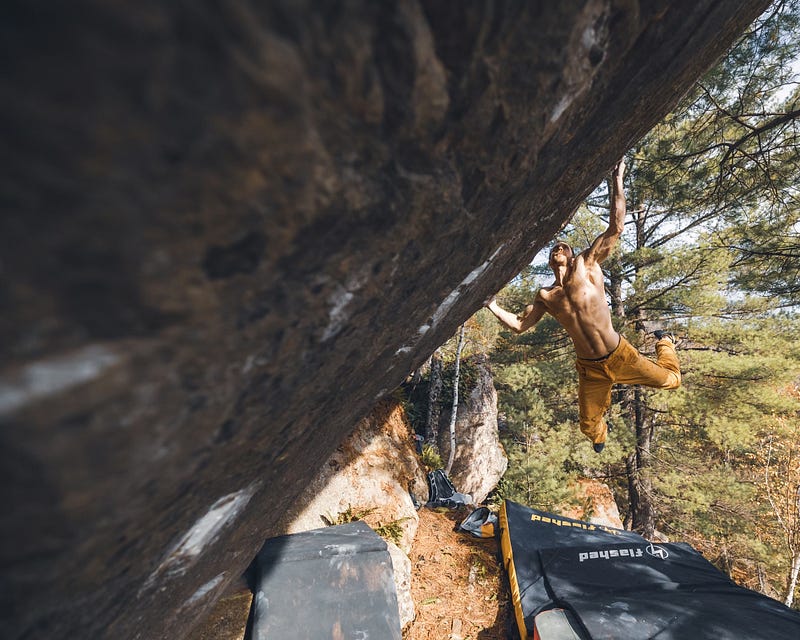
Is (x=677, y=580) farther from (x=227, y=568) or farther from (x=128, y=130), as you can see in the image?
(x=128, y=130)

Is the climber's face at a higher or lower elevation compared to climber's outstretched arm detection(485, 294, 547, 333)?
higher

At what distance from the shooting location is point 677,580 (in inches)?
147

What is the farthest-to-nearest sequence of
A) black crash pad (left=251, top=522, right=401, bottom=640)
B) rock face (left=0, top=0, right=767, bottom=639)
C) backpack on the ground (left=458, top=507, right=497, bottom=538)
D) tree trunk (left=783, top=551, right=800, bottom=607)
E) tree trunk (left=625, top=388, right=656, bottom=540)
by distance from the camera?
tree trunk (left=625, top=388, right=656, bottom=540)
tree trunk (left=783, top=551, right=800, bottom=607)
backpack on the ground (left=458, top=507, right=497, bottom=538)
black crash pad (left=251, top=522, right=401, bottom=640)
rock face (left=0, top=0, right=767, bottom=639)

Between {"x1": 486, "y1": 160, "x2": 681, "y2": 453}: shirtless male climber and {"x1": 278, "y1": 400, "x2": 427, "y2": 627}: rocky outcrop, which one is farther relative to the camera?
{"x1": 486, "y1": 160, "x2": 681, "y2": 453}: shirtless male climber

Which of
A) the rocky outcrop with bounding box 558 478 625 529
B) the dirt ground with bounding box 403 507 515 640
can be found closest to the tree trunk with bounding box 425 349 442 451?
the rocky outcrop with bounding box 558 478 625 529

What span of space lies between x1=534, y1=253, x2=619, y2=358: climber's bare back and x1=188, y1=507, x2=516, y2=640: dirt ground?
2742 millimetres

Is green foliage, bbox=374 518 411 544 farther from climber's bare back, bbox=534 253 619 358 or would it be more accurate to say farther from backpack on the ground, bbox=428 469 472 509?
climber's bare back, bbox=534 253 619 358

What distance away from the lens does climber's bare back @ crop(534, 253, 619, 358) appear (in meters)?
3.66

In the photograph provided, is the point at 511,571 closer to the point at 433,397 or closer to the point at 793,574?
the point at 433,397

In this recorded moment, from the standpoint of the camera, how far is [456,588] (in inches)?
152

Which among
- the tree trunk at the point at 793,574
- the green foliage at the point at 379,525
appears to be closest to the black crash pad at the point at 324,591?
the green foliage at the point at 379,525

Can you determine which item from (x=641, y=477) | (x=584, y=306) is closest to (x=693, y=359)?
(x=641, y=477)

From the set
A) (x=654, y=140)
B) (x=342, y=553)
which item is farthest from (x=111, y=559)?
(x=654, y=140)

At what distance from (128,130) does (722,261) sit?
9024 millimetres
